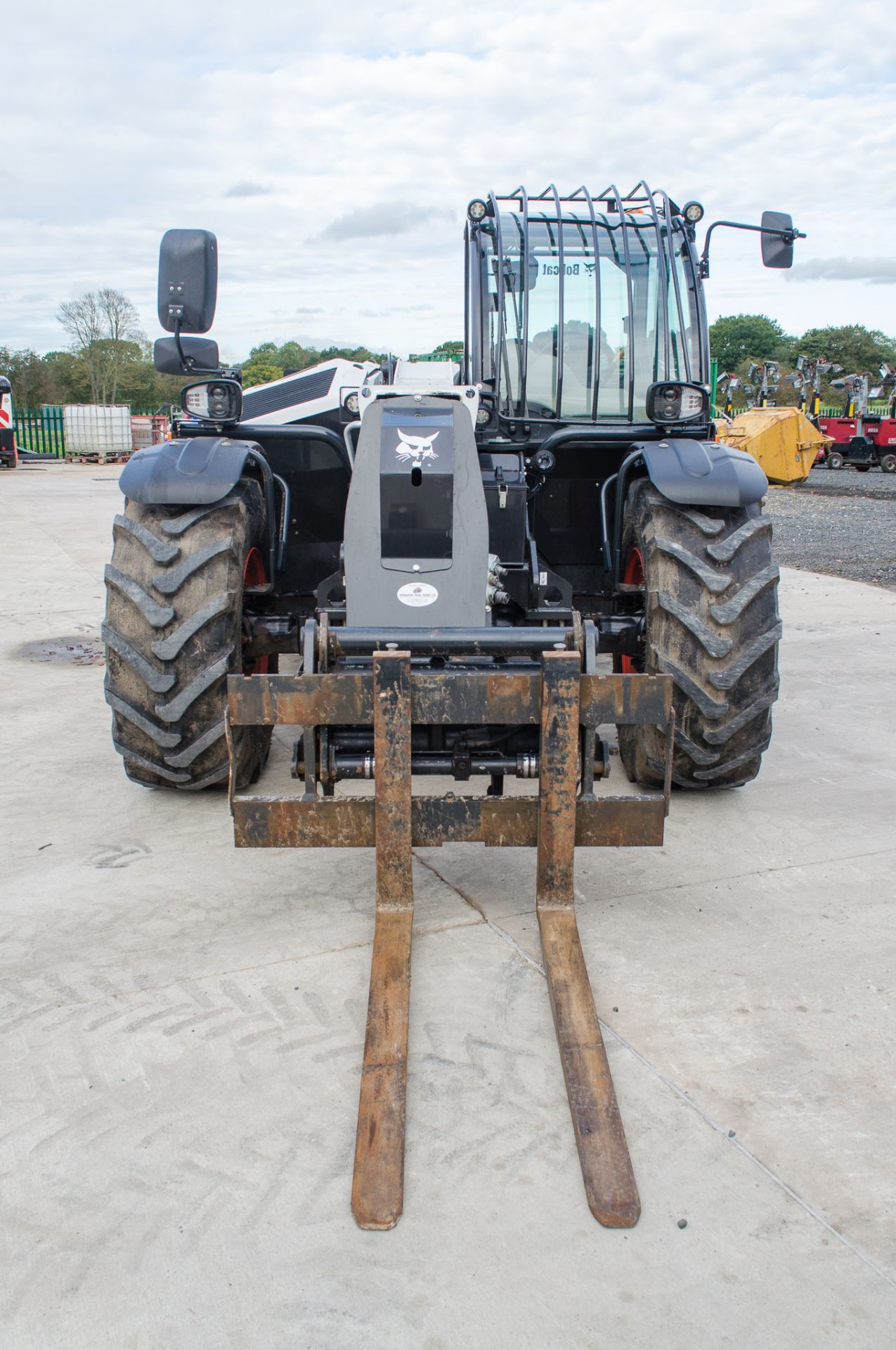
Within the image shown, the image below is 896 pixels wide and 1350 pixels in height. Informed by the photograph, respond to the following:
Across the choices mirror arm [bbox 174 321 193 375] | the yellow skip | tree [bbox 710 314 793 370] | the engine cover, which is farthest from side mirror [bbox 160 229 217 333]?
tree [bbox 710 314 793 370]

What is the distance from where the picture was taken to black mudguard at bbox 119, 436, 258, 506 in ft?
14.4

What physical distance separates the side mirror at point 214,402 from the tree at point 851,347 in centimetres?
5852

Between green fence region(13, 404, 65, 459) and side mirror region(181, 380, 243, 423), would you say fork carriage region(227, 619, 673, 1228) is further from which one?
green fence region(13, 404, 65, 459)

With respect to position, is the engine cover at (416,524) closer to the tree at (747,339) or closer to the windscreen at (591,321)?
the windscreen at (591,321)

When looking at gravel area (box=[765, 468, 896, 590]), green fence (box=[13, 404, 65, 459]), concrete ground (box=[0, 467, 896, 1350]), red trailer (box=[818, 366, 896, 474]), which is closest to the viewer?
concrete ground (box=[0, 467, 896, 1350])

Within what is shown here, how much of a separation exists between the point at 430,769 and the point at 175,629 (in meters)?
1.30

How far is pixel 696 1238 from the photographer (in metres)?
2.31

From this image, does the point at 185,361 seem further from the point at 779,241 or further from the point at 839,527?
the point at 839,527

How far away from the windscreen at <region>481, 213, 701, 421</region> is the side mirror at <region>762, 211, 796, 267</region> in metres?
0.44

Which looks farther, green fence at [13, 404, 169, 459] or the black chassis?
green fence at [13, 404, 169, 459]

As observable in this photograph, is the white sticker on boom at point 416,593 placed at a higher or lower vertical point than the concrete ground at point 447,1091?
higher

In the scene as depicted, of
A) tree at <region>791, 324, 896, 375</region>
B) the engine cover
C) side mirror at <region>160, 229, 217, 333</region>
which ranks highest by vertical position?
tree at <region>791, 324, 896, 375</region>

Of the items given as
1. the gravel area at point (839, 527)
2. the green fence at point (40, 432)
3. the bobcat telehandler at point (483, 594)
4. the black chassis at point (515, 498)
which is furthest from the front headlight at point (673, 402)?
the green fence at point (40, 432)

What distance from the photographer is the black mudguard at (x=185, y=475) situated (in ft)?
14.4
